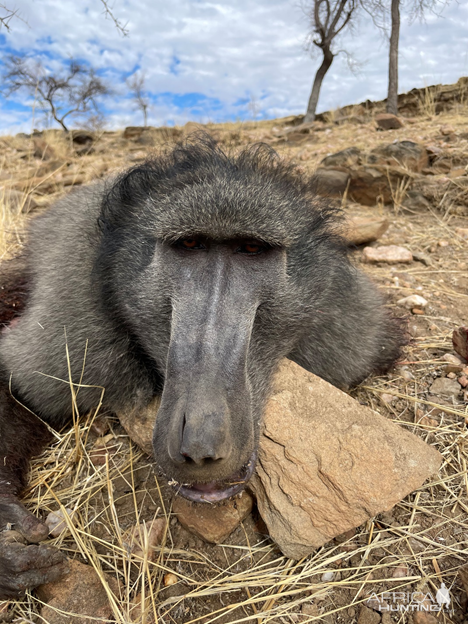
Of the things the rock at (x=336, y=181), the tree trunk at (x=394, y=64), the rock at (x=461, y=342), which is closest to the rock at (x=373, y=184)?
the rock at (x=336, y=181)

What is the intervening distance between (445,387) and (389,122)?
31.3 ft

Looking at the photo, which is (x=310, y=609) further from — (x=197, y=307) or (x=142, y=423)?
(x=197, y=307)

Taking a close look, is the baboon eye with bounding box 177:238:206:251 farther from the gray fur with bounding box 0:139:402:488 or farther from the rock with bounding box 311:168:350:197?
the rock with bounding box 311:168:350:197

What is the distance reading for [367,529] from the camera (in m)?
1.88

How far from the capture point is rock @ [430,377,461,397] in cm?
259

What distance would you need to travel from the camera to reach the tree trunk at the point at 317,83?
17141 mm

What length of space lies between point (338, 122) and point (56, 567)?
14.2 meters

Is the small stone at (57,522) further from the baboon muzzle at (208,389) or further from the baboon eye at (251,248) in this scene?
the baboon eye at (251,248)

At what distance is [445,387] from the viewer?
2639mm

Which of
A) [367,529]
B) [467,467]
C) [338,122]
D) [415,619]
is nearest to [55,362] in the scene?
[367,529]

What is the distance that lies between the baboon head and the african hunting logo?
64cm

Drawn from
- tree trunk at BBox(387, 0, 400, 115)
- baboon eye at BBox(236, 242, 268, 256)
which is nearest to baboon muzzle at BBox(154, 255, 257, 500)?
baboon eye at BBox(236, 242, 268, 256)

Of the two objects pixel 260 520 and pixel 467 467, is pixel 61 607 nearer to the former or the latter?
pixel 260 520

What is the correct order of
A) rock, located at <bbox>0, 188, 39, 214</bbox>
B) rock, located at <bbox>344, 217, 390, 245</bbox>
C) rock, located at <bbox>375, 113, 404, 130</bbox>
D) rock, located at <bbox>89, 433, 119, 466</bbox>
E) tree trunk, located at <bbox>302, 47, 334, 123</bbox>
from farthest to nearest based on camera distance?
tree trunk, located at <bbox>302, 47, 334, 123</bbox>, rock, located at <bbox>375, 113, 404, 130</bbox>, rock, located at <bbox>0, 188, 39, 214</bbox>, rock, located at <bbox>344, 217, 390, 245</bbox>, rock, located at <bbox>89, 433, 119, 466</bbox>
